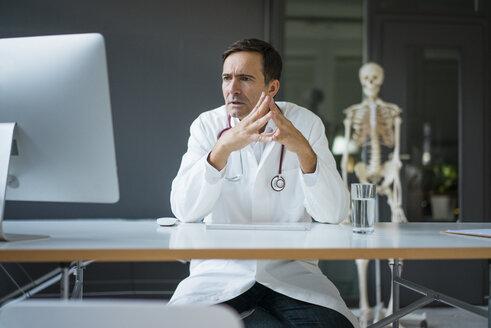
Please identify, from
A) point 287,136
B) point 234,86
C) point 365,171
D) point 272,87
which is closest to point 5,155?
point 287,136

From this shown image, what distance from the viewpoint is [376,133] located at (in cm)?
323

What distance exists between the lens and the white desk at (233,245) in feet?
3.07

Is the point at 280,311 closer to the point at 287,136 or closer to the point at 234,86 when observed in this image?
the point at 287,136

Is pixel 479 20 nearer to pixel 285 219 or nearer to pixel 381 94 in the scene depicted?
pixel 381 94

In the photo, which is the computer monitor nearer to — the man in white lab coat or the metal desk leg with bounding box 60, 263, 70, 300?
the metal desk leg with bounding box 60, 263, 70, 300

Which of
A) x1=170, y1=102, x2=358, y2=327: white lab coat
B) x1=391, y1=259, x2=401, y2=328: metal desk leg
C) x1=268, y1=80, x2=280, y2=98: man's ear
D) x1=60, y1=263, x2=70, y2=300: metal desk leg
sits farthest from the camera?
x1=268, y1=80, x2=280, y2=98: man's ear

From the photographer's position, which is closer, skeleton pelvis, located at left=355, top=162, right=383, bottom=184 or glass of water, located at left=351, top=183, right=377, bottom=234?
glass of water, located at left=351, top=183, right=377, bottom=234

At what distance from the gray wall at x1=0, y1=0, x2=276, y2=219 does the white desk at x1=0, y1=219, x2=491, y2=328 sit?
6.90ft

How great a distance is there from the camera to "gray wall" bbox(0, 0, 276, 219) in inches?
134

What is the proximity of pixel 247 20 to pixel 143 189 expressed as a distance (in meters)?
1.52

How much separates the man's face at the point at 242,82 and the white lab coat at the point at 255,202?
7cm

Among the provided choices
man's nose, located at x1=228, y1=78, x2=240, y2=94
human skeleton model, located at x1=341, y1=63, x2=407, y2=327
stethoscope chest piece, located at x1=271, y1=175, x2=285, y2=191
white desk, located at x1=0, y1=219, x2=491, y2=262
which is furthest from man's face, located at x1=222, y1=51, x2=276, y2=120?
human skeleton model, located at x1=341, y1=63, x2=407, y2=327

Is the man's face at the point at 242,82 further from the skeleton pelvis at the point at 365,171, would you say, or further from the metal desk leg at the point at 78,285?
the skeleton pelvis at the point at 365,171

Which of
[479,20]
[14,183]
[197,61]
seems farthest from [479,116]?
[14,183]
